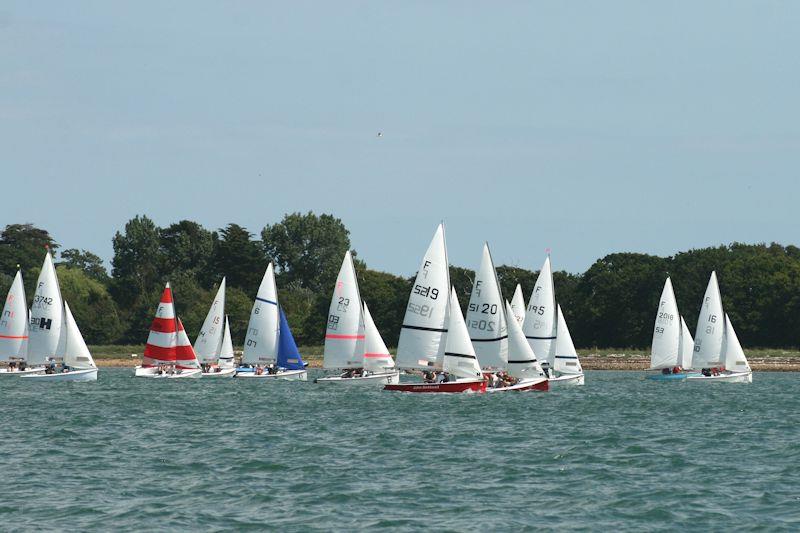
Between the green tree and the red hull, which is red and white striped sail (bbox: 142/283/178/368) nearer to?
the red hull

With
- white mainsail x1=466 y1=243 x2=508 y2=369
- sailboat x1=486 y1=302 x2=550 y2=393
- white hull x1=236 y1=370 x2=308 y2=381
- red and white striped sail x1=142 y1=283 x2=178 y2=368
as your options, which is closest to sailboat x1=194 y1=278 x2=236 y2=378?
red and white striped sail x1=142 y1=283 x2=178 y2=368

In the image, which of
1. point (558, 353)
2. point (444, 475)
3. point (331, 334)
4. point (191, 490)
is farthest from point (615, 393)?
point (191, 490)

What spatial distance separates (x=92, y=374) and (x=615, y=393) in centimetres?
2909

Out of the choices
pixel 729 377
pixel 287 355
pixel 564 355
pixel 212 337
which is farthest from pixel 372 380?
pixel 729 377

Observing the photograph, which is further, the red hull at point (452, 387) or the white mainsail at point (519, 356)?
the white mainsail at point (519, 356)

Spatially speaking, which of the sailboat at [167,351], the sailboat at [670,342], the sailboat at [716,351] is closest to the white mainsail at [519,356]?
the sailboat at [716,351]

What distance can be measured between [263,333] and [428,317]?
83.8ft

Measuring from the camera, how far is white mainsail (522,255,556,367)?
7544 cm

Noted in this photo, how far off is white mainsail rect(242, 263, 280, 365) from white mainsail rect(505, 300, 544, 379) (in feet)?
79.1

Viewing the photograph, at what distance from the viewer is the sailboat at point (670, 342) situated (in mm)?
86500

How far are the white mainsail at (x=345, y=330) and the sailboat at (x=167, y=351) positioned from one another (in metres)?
16.1

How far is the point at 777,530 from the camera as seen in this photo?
2628cm

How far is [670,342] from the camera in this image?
86.9 metres

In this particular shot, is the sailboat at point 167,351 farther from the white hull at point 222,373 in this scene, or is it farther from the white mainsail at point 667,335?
the white mainsail at point 667,335
